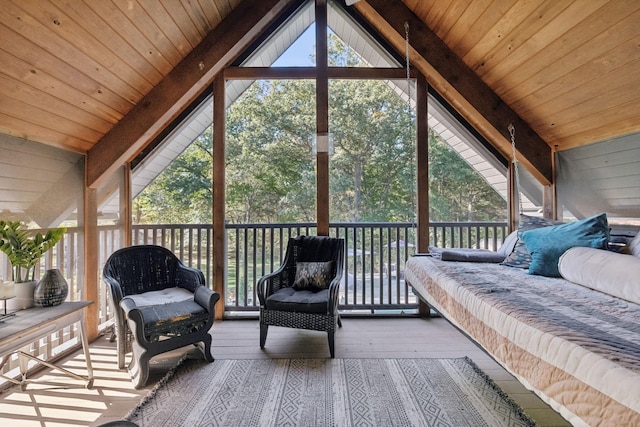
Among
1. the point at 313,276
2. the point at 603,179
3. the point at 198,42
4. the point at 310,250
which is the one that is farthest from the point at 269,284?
the point at 603,179

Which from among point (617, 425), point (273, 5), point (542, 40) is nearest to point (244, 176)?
point (273, 5)

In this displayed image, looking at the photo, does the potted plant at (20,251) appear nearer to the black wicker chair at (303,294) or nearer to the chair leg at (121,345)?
the chair leg at (121,345)

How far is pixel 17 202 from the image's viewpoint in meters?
2.19

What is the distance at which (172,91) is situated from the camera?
2.79m

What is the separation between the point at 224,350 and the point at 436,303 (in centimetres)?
179

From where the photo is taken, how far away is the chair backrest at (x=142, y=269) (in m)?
2.55

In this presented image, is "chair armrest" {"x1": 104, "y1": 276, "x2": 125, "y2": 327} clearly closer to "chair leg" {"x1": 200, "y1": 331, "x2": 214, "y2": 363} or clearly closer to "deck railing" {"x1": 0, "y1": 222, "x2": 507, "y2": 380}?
"chair leg" {"x1": 200, "y1": 331, "x2": 214, "y2": 363}

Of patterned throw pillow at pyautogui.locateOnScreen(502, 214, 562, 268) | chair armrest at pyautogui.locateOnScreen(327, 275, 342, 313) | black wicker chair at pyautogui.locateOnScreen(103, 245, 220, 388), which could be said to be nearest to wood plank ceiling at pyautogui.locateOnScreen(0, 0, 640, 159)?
patterned throw pillow at pyautogui.locateOnScreen(502, 214, 562, 268)

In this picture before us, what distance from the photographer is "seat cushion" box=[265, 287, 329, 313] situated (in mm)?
2424

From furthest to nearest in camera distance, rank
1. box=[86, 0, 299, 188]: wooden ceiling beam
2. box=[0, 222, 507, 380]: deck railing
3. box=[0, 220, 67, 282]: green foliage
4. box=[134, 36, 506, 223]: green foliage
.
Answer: box=[134, 36, 506, 223]: green foliage, box=[0, 222, 507, 380]: deck railing, box=[86, 0, 299, 188]: wooden ceiling beam, box=[0, 220, 67, 282]: green foliage

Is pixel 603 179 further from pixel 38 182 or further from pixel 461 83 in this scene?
pixel 38 182

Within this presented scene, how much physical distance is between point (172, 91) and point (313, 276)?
2.18 meters

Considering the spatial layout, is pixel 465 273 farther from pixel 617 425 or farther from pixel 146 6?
pixel 146 6

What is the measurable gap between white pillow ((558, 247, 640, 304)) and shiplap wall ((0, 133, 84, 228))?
3894 millimetres
